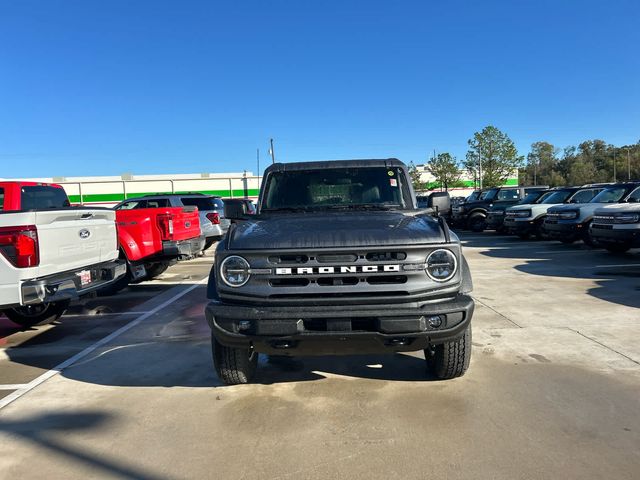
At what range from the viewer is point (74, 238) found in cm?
588

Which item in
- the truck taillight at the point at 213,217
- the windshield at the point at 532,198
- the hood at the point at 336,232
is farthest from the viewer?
the windshield at the point at 532,198

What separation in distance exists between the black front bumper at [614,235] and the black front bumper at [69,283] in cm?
1005

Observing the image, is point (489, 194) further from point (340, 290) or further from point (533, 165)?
point (533, 165)

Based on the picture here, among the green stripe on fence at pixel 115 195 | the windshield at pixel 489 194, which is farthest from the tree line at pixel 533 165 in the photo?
the green stripe on fence at pixel 115 195

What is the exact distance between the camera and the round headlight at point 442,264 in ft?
11.1

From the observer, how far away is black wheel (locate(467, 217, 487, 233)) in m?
21.4

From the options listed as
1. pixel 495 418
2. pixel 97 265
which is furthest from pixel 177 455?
pixel 97 265

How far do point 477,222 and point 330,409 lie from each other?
19282 millimetres

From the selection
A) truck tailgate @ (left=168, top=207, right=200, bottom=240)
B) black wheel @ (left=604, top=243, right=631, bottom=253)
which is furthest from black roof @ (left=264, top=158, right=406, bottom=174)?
black wheel @ (left=604, top=243, right=631, bottom=253)

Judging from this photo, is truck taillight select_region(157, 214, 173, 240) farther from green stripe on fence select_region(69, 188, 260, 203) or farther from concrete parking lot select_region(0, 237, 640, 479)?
green stripe on fence select_region(69, 188, 260, 203)

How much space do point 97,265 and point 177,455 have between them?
408cm

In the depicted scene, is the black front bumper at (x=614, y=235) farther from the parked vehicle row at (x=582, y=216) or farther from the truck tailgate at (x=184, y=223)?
the truck tailgate at (x=184, y=223)

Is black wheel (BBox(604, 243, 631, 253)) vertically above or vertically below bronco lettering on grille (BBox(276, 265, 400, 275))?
below

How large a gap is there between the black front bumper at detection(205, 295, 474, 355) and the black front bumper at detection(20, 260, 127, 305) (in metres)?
2.72
